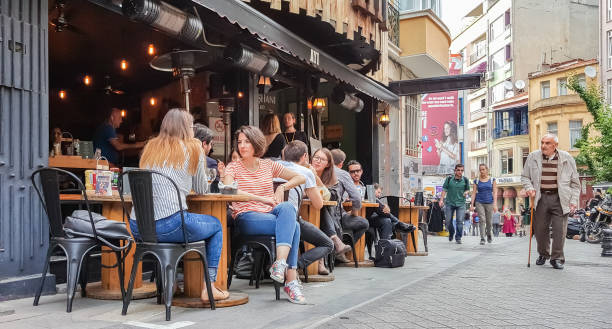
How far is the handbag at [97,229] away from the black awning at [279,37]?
2594 mm

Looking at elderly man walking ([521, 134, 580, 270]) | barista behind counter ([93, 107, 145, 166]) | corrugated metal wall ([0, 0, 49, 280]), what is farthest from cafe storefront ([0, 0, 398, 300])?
elderly man walking ([521, 134, 580, 270])

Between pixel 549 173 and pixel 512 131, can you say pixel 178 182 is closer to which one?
pixel 549 173

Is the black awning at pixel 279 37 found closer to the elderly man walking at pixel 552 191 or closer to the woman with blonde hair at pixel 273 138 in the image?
the woman with blonde hair at pixel 273 138

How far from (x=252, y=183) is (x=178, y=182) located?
3.63ft

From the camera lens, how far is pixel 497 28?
2336 inches

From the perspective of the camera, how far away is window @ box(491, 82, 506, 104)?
5831 centimetres

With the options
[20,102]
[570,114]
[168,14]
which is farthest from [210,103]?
[570,114]

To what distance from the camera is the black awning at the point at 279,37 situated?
7.18 meters

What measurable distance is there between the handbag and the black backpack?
187 inches

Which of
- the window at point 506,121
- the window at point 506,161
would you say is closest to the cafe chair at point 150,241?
the window at point 506,161

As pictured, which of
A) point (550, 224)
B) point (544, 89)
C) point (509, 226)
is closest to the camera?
point (550, 224)

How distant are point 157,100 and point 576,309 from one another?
10.3 metres

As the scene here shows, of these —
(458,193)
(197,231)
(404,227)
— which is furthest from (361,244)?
(458,193)

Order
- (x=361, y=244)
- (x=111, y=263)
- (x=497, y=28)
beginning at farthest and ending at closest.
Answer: (x=497, y=28)
(x=361, y=244)
(x=111, y=263)
